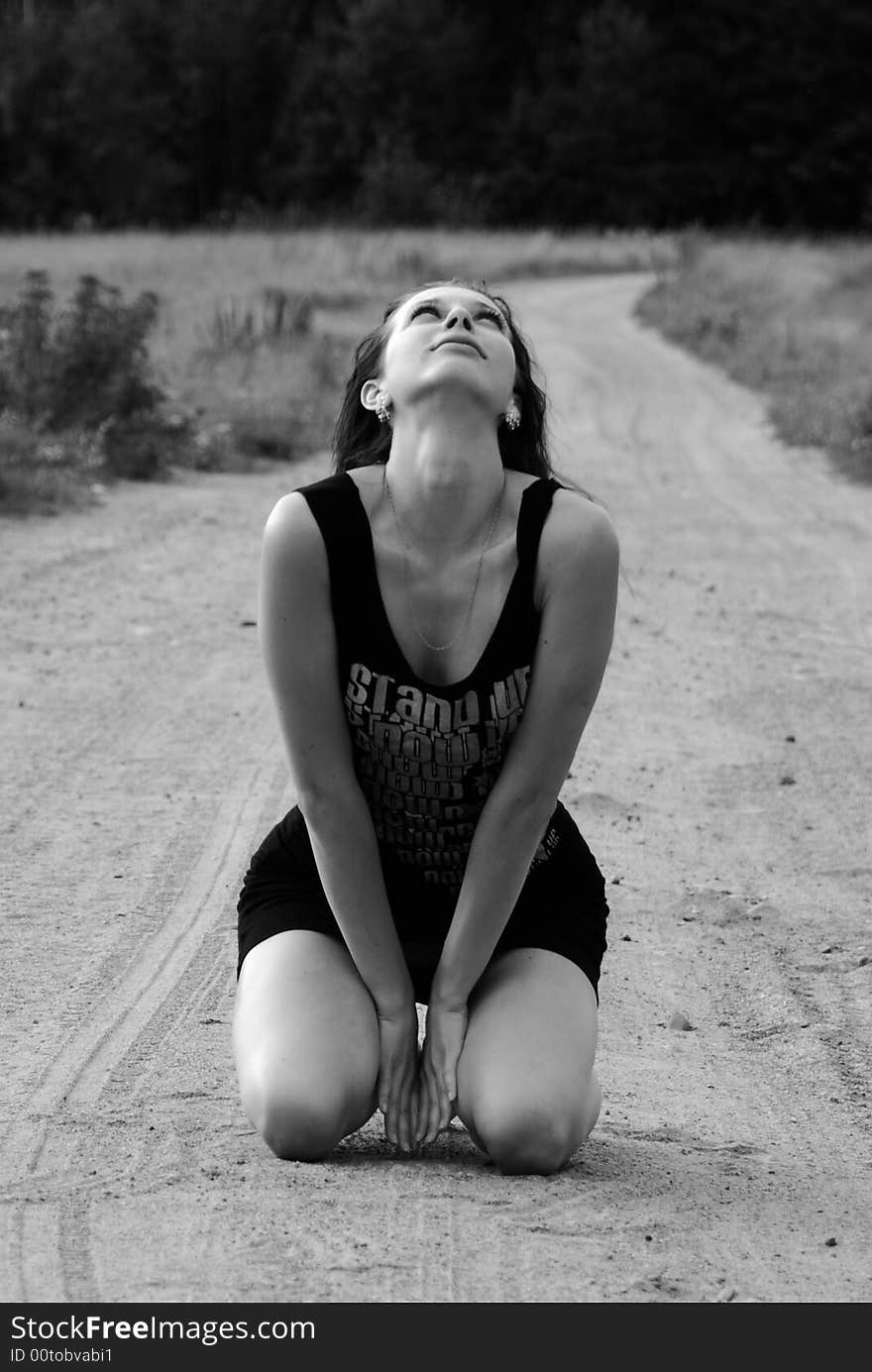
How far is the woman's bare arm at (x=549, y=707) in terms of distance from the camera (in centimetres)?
310

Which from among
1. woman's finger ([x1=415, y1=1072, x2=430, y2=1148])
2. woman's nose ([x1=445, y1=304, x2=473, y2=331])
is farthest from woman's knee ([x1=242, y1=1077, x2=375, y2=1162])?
woman's nose ([x1=445, y1=304, x2=473, y2=331])

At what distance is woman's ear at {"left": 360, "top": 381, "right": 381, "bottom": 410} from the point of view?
3.32m

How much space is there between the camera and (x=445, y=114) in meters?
54.6

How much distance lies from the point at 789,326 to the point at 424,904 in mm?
18764

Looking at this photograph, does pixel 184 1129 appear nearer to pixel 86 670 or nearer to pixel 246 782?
pixel 246 782

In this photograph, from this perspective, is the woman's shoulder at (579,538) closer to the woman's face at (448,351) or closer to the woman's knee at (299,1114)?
the woman's face at (448,351)

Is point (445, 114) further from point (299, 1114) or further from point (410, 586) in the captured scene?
point (299, 1114)

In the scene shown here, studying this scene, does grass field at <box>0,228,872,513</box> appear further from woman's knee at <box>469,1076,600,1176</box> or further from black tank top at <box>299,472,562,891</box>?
woman's knee at <box>469,1076,600,1176</box>

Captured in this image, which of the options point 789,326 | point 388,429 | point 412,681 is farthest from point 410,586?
point 789,326

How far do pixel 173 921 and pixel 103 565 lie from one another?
487cm

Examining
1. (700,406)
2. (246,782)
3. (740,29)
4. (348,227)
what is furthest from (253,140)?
(246,782)

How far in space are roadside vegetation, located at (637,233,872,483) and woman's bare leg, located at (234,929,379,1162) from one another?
10042 mm

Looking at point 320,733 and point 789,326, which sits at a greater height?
point 320,733

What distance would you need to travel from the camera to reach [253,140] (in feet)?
181
